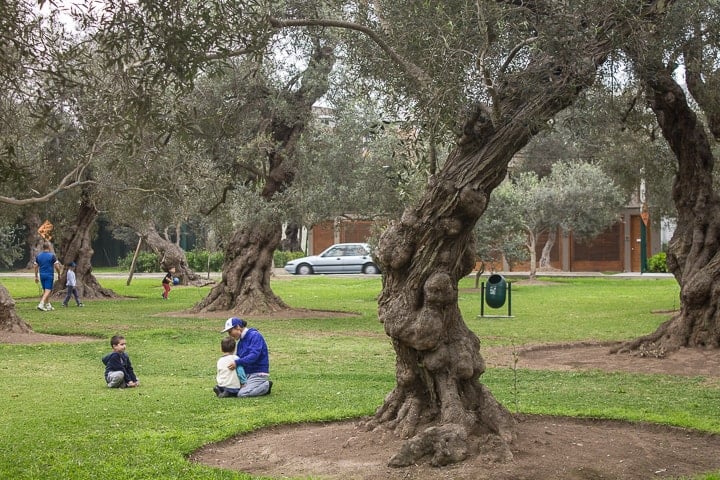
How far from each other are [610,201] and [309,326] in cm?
2336

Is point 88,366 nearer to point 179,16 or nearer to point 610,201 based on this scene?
point 179,16

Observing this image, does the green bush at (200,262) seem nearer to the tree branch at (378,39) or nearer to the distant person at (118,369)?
the distant person at (118,369)

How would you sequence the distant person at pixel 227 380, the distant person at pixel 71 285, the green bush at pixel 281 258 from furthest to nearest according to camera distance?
the green bush at pixel 281 258 → the distant person at pixel 71 285 → the distant person at pixel 227 380

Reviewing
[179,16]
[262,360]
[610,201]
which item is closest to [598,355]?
[262,360]

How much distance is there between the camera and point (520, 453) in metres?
7.55

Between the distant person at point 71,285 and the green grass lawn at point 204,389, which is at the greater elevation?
the distant person at point 71,285

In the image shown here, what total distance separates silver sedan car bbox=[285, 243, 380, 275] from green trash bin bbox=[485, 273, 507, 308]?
80.7 feet

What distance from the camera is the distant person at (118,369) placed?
38.7ft

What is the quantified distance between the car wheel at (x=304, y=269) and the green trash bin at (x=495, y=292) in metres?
25.7

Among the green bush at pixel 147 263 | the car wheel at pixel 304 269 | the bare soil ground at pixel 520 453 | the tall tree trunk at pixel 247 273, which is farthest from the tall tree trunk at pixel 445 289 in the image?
the green bush at pixel 147 263

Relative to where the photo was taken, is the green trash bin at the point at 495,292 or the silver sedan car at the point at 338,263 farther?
the silver sedan car at the point at 338,263

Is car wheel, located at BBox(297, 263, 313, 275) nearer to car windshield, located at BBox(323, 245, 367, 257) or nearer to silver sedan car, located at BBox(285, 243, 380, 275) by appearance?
silver sedan car, located at BBox(285, 243, 380, 275)

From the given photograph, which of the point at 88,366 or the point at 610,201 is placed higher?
the point at 610,201

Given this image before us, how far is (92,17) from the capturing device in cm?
805
